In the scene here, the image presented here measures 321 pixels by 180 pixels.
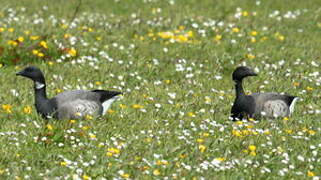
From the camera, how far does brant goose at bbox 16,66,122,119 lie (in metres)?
9.55

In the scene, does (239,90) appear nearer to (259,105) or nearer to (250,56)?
(259,105)

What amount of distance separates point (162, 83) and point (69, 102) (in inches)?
120

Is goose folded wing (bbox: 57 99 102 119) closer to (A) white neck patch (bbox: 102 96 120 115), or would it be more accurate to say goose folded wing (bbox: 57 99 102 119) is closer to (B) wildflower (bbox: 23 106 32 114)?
(A) white neck patch (bbox: 102 96 120 115)

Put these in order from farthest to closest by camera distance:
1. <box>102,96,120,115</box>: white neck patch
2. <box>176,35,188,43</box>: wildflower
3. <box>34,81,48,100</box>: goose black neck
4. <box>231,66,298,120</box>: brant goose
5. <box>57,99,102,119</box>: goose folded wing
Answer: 1. <box>176,35,188,43</box>: wildflower
2. <box>231,66,298,120</box>: brant goose
3. <box>102,96,120,115</box>: white neck patch
4. <box>34,81,48,100</box>: goose black neck
5. <box>57,99,102,119</box>: goose folded wing

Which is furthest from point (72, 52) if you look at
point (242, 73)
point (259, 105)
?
point (259, 105)

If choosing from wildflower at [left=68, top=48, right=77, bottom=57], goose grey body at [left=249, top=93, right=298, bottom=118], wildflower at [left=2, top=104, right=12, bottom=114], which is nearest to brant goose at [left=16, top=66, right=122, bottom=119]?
wildflower at [left=2, top=104, right=12, bottom=114]

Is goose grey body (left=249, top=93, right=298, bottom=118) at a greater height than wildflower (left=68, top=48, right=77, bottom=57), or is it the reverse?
wildflower (left=68, top=48, right=77, bottom=57)

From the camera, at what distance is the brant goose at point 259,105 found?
10.3 m

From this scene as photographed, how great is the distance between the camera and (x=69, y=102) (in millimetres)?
9602

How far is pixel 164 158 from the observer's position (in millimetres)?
8164

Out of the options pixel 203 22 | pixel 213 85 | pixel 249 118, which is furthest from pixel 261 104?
pixel 203 22

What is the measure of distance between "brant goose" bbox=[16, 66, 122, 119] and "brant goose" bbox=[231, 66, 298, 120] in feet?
6.71

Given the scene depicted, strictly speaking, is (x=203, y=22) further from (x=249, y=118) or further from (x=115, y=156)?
(x=115, y=156)

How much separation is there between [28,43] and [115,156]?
6.34 meters
